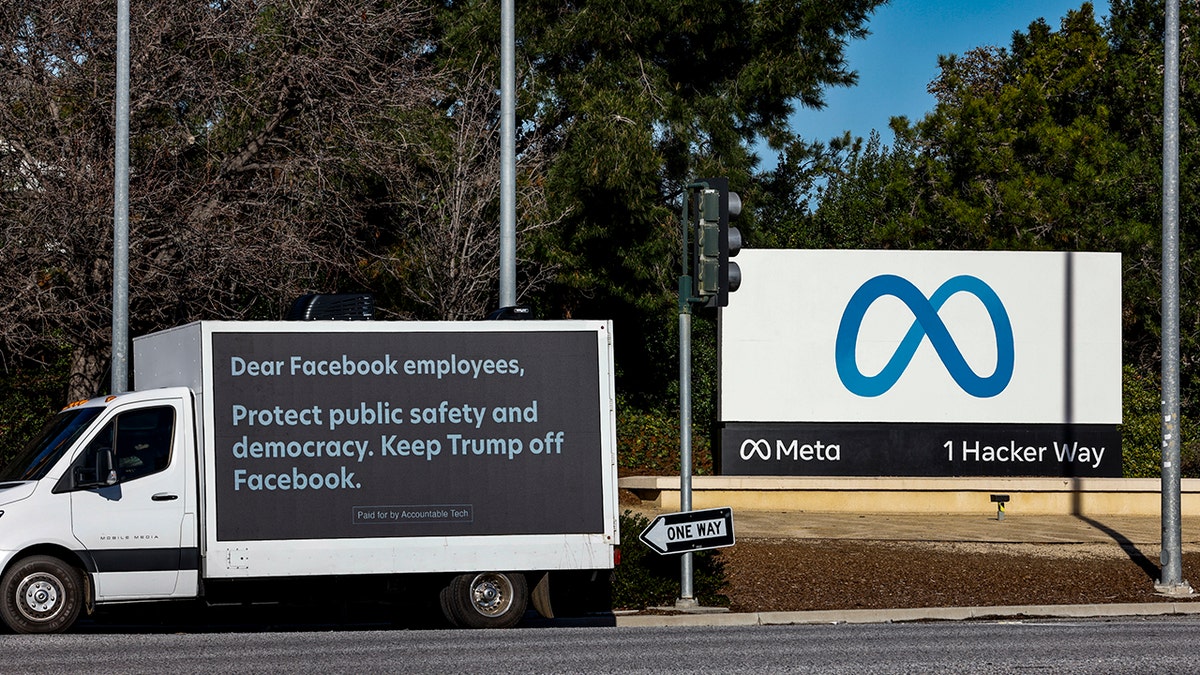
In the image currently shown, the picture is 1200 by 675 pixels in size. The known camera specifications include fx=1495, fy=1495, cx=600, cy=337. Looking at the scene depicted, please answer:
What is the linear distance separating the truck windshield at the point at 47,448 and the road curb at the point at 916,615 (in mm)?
5540

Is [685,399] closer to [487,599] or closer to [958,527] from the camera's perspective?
[487,599]

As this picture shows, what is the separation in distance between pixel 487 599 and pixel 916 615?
4832mm

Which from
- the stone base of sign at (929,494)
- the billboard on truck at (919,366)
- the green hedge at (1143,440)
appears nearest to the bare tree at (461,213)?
the billboard on truck at (919,366)

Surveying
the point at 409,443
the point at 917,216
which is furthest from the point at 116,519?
the point at 917,216

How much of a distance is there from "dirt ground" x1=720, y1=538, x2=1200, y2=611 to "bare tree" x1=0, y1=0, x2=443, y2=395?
8.95 m

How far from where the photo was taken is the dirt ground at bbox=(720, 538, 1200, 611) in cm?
1655

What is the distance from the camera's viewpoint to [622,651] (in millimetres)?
11664

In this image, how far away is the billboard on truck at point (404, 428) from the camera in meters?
13.1

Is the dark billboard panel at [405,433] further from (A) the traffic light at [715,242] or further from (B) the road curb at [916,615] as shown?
(B) the road curb at [916,615]

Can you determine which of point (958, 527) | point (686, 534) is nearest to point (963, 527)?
point (958, 527)

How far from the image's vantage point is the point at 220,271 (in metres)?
21.9

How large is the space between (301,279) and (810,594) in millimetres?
10576

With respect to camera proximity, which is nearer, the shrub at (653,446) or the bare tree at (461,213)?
the bare tree at (461,213)

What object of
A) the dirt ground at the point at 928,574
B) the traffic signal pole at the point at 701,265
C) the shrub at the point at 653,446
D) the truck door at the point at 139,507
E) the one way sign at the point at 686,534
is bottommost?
the dirt ground at the point at 928,574
